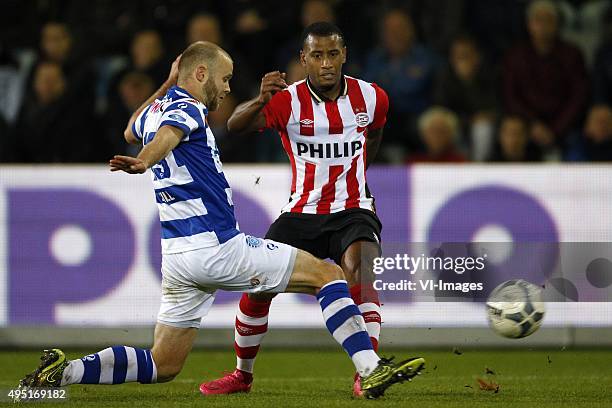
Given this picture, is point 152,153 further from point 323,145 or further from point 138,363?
point 323,145

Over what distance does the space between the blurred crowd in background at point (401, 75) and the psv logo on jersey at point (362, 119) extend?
12.8 ft

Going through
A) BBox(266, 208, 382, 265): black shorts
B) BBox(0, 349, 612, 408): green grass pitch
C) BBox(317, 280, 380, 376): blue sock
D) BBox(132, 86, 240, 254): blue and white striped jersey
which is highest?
BBox(132, 86, 240, 254): blue and white striped jersey

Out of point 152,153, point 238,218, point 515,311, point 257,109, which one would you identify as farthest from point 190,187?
point 238,218

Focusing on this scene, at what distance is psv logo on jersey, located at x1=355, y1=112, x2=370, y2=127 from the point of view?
754cm

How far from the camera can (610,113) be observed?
1173 centimetres

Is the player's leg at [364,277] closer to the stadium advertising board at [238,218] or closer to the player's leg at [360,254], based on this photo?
the player's leg at [360,254]

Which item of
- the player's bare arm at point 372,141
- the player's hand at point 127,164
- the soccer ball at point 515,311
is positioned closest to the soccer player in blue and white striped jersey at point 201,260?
the player's hand at point 127,164

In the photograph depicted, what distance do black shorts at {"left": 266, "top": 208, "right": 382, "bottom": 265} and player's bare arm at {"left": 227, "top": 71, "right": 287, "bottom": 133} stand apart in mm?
588

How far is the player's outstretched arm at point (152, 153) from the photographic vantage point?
584 centimetres

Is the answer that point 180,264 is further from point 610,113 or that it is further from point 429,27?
point 429,27

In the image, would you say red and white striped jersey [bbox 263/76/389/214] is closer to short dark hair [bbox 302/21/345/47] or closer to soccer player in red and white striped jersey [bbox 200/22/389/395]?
soccer player in red and white striped jersey [bbox 200/22/389/395]

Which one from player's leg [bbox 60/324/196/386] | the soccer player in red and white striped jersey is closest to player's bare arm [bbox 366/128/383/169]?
the soccer player in red and white striped jersey

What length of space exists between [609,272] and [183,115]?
3.56m

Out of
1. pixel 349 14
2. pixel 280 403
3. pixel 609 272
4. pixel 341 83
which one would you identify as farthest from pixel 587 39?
pixel 280 403
